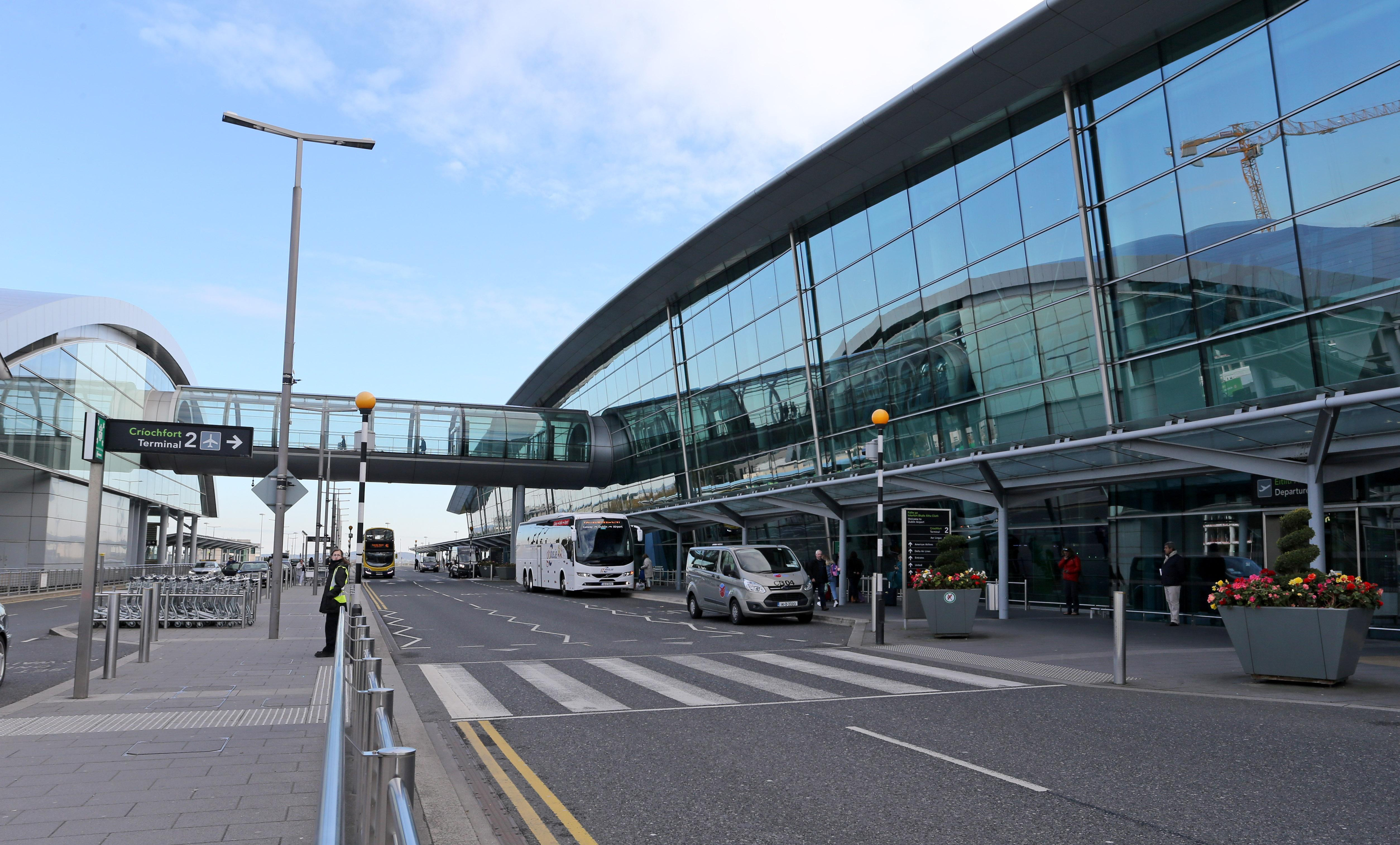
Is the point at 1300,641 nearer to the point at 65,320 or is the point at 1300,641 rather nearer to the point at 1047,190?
the point at 1047,190

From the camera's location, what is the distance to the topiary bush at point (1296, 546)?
12.1m

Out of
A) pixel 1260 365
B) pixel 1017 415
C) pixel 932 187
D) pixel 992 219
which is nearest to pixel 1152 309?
pixel 1260 365

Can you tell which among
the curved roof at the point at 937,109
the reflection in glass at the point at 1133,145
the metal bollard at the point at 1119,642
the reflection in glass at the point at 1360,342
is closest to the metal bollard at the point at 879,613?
the metal bollard at the point at 1119,642

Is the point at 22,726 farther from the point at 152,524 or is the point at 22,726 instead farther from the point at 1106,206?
the point at 152,524

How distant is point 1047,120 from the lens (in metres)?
23.8

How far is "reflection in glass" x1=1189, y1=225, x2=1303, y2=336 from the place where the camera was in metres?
17.8

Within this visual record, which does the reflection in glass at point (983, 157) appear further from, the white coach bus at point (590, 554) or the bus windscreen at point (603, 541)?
the white coach bus at point (590, 554)

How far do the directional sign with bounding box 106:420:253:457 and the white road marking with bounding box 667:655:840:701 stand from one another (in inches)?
288

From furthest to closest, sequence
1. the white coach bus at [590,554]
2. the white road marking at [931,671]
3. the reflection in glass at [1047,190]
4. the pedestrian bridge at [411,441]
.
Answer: the pedestrian bridge at [411,441], the white coach bus at [590,554], the reflection in glass at [1047,190], the white road marking at [931,671]

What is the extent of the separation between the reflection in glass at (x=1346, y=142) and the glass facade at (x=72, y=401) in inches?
1323

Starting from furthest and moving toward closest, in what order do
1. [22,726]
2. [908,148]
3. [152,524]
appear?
[152,524] → [908,148] → [22,726]

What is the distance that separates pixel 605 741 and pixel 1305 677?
867 cm

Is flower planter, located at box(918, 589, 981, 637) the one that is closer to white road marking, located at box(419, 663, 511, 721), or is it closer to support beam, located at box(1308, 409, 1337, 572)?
support beam, located at box(1308, 409, 1337, 572)

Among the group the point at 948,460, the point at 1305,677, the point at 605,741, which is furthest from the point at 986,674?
the point at 948,460
